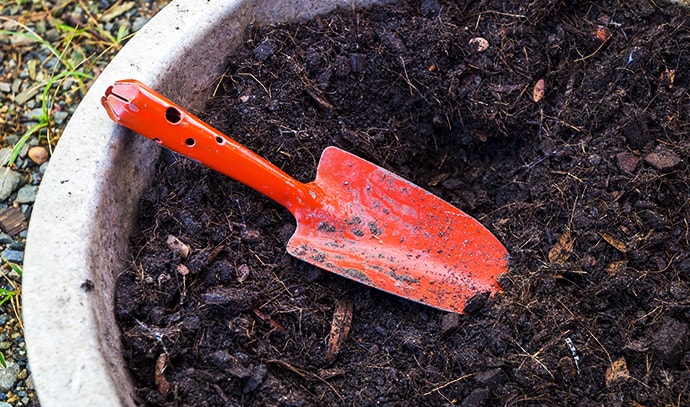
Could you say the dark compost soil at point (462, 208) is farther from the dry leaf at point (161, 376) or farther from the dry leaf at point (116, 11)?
the dry leaf at point (116, 11)

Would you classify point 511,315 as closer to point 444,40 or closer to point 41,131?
point 444,40

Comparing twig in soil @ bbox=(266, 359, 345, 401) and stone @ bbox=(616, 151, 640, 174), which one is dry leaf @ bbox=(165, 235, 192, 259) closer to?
twig in soil @ bbox=(266, 359, 345, 401)

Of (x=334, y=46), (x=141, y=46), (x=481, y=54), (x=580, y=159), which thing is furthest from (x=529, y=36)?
(x=141, y=46)

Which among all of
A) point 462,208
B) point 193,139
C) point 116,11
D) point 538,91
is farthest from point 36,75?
point 538,91

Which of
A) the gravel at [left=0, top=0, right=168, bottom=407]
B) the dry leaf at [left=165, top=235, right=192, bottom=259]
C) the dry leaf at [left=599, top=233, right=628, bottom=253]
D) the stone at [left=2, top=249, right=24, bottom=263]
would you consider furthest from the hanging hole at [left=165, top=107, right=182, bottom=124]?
the dry leaf at [left=599, top=233, right=628, bottom=253]

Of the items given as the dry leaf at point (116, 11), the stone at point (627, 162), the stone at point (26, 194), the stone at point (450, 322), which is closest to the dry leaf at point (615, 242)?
the stone at point (627, 162)

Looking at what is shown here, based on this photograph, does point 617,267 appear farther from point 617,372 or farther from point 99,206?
point 99,206
